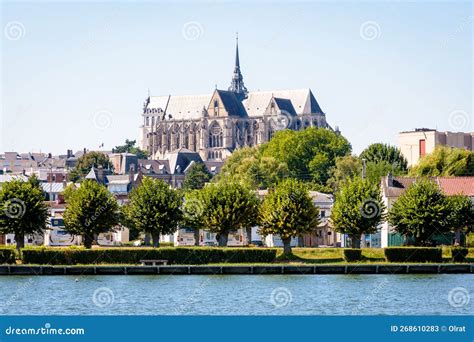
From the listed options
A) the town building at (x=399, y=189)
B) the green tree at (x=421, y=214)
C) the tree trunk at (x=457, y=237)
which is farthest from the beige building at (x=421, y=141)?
the green tree at (x=421, y=214)

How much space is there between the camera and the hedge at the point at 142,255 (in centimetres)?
8631

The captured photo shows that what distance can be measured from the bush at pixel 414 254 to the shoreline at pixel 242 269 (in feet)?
8.08

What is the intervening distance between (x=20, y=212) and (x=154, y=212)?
993cm

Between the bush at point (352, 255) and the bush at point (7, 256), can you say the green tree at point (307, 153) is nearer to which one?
the bush at point (352, 255)

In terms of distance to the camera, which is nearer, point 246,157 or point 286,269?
point 286,269

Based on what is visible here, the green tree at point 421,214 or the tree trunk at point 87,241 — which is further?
the tree trunk at point 87,241

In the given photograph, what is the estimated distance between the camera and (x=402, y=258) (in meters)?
86.4

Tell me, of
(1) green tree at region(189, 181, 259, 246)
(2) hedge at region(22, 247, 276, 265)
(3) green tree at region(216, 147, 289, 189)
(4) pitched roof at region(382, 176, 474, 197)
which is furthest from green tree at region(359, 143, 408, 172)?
(2) hedge at region(22, 247, 276, 265)

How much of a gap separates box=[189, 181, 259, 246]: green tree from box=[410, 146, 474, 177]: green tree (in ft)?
119

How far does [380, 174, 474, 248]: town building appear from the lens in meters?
102

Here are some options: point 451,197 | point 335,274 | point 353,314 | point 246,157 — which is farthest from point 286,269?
point 246,157
